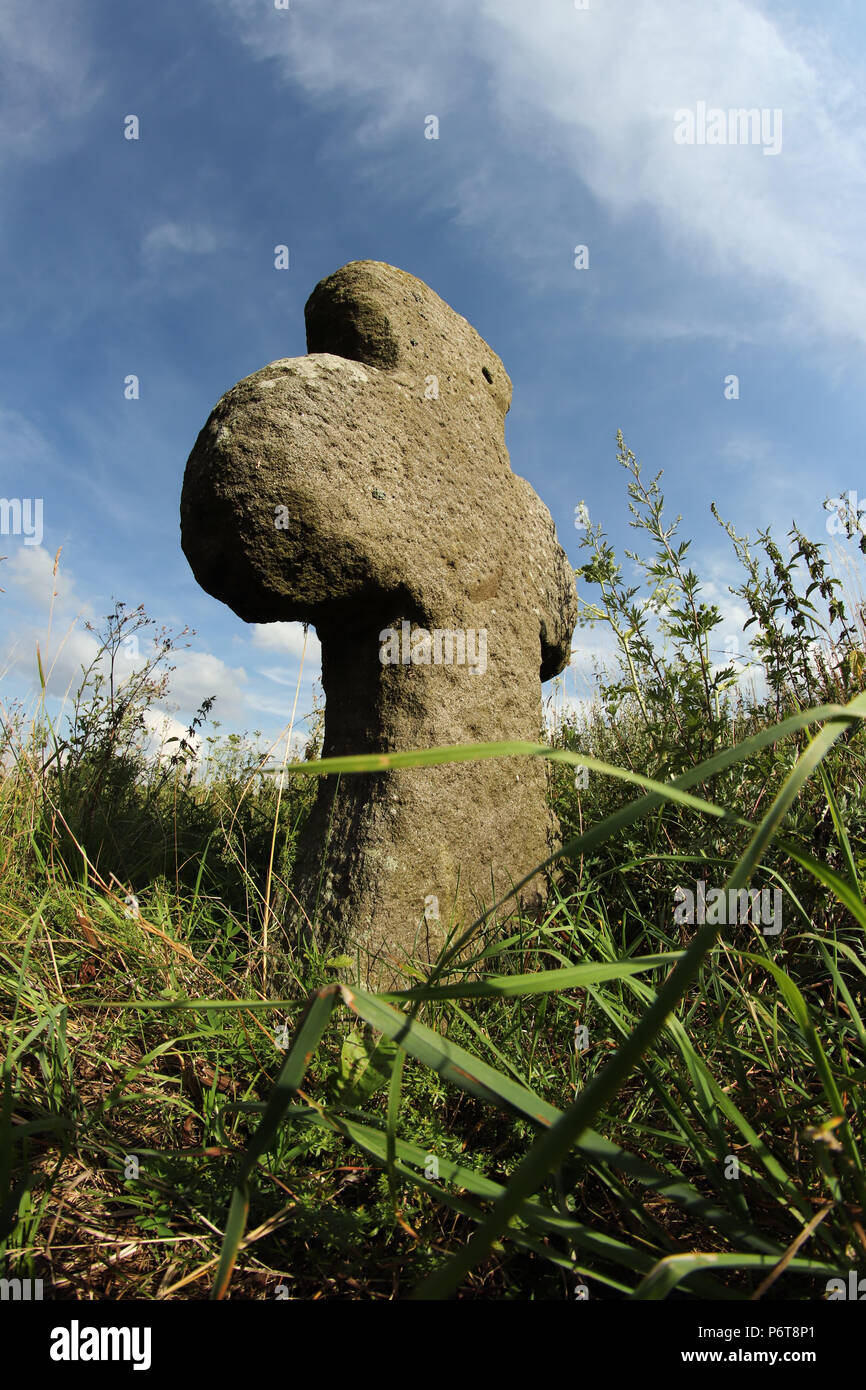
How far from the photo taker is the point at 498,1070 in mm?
1625

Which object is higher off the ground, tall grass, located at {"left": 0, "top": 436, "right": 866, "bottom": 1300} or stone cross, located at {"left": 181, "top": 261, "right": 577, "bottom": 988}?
stone cross, located at {"left": 181, "top": 261, "right": 577, "bottom": 988}

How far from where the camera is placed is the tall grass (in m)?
0.83

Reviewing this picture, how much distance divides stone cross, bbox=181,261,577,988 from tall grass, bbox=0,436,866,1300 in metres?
0.19

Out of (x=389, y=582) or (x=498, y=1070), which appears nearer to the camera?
(x=498, y=1070)

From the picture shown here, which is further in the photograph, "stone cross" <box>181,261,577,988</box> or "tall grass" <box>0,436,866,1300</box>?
"stone cross" <box>181,261,577,988</box>

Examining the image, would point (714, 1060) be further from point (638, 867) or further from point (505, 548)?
point (505, 548)

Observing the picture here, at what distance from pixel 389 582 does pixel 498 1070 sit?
1.39 m

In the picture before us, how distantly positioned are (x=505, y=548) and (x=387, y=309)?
924 millimetres

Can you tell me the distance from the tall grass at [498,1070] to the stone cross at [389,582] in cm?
19

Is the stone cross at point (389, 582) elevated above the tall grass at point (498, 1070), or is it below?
above

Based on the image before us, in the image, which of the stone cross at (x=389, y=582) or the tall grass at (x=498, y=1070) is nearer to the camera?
the tall grass at (x=498, y=1070)

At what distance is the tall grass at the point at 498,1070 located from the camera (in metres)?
0.83
